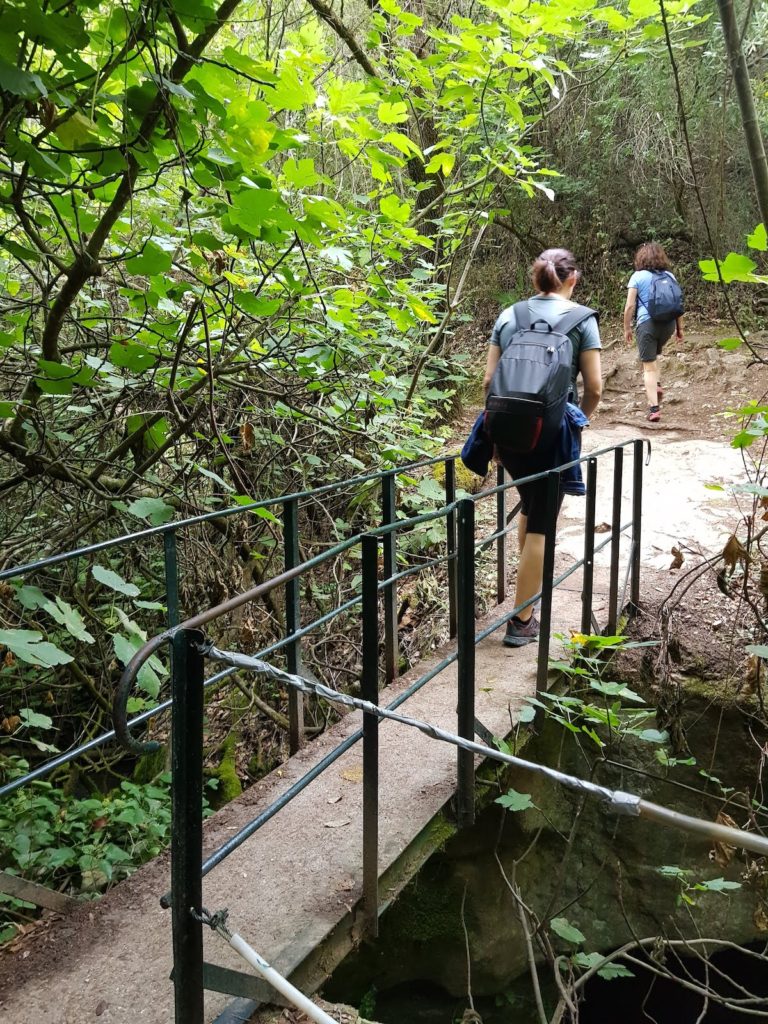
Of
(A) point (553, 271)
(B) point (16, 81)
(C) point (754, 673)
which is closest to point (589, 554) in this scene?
(C) point (754, 673)

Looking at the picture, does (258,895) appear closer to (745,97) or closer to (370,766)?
(370,766)

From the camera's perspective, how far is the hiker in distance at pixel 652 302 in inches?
324

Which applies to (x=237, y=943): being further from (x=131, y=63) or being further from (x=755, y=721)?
(x=755, y=721)

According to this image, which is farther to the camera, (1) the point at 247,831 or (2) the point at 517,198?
(2) the point at 517,198

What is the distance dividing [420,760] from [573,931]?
2.69 feet

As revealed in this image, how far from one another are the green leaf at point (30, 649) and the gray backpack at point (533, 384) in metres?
2.37

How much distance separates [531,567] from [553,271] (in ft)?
4.97

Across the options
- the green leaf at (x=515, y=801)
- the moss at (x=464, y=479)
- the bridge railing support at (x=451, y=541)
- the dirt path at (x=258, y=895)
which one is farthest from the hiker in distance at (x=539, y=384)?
the moss at (x=464, y=479)

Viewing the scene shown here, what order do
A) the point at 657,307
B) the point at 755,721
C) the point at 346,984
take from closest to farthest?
the point at 346,984, the point at 755,721, the point at 657,307

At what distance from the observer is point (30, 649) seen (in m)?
1.83

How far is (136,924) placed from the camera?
225 centimetres

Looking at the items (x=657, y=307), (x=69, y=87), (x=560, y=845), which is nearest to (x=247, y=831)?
(x=69, y=87)

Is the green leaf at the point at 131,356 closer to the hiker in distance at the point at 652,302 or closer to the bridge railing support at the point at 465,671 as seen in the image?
the bridge railing support at the point at 465,671

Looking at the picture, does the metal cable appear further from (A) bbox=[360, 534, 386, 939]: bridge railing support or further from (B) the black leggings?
(B) the black leggings
